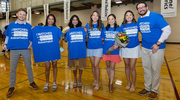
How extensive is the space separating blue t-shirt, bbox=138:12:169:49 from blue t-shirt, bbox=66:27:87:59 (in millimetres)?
1180

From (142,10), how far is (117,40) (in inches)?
27.1

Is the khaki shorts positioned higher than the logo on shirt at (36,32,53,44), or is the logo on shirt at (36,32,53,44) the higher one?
the logo on shirt at (36,32,53,44)

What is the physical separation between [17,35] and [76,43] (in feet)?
3.81

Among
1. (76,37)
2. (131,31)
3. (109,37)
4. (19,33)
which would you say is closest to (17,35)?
(19,33)

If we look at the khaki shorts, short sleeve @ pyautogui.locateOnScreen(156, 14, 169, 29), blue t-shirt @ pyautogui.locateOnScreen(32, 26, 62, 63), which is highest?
short sleeve @ pyautogui.locateOnScreen(156, 14, 169, 29)

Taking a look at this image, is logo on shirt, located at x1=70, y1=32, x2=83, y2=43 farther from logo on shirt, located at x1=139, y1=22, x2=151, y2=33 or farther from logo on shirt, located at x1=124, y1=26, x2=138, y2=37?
logo on shirt, located at x1=139, y1=22, x2=151, y2=33

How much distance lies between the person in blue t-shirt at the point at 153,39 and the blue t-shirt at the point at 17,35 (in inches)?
88.4

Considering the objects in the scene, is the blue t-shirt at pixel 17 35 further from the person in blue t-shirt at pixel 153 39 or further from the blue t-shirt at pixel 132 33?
the person in blue t-shirt at pixel 153 39

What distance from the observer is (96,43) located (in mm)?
2736

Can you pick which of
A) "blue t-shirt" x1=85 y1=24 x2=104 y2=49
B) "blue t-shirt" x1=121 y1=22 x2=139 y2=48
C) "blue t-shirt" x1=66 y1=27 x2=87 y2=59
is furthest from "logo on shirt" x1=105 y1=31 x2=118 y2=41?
"blue t-shirt" x1=66 y1=27 x2=87 y2=59

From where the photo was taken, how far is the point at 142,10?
2350 millimetres

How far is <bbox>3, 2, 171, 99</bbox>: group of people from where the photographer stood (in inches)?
93.6

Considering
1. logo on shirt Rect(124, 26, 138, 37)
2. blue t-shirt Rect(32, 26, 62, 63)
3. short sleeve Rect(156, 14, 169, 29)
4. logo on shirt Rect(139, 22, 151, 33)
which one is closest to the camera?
short sleeve Rect(156, 14, 169, 29)

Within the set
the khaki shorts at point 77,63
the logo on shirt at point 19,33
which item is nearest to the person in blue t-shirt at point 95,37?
the khaki shorts at point 77,63
